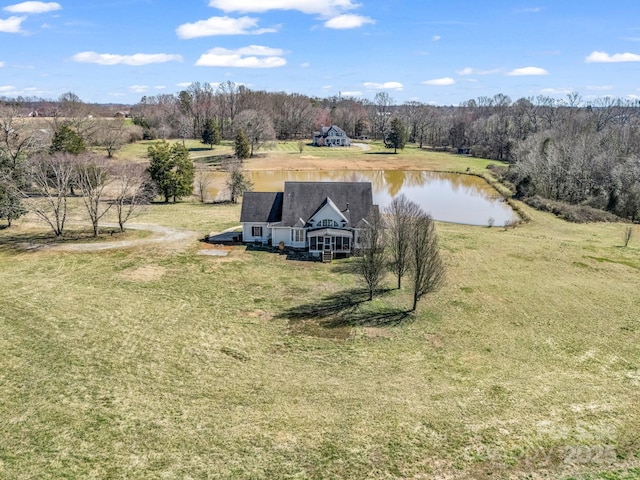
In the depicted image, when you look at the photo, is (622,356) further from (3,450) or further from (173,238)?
(173,238)

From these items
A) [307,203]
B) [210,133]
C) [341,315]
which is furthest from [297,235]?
[210,133]

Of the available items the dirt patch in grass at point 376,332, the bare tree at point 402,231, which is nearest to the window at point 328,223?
the bare tree at point 402,231

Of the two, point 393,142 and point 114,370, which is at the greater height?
point 393,142

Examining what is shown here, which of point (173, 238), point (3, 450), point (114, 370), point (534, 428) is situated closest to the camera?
point (3, 450)

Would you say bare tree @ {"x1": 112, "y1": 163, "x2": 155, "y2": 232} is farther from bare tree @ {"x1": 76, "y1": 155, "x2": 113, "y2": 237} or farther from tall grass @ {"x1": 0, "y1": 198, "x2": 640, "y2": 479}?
tall grass @ {"x1": 0, "y1": 198, "x2": 640, "y2": 479}

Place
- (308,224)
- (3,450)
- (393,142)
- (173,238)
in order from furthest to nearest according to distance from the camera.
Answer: (393,142) → (173,238) → (308,224) → (3,450)

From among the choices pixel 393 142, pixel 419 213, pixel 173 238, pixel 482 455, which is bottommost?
pixel 482 455

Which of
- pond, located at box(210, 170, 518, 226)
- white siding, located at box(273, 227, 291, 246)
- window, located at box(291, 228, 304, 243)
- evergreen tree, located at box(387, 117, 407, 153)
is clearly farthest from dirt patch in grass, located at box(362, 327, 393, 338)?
evergreen tree, located at box(387, 117, 407, 153)

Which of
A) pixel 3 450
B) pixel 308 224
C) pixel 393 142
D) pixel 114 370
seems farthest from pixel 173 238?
pixel 393 142
